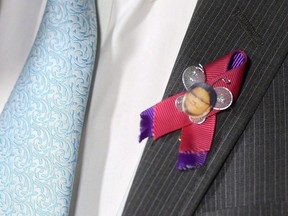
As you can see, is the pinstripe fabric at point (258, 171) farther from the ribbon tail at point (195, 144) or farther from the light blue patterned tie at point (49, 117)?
the light blue patterned tie at point (49, 117)

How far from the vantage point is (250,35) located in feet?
2.29

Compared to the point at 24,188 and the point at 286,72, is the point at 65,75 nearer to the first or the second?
the point at 24,188

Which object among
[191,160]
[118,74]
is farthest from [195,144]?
[118,74]

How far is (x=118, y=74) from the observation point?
0.76 metres

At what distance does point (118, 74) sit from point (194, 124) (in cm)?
16

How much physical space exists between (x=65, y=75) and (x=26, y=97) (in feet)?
0.19

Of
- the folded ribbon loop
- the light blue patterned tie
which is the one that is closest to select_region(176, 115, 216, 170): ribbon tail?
the folded ribbon loop

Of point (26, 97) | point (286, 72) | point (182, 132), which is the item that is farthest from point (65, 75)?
point (286, 72)

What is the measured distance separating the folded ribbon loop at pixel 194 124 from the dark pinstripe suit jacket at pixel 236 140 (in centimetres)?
1

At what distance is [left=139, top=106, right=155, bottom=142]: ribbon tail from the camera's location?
68 cm

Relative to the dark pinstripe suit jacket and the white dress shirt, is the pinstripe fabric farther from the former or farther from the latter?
the white dress shirt

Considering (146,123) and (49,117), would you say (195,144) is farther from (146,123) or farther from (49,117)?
(49,117)

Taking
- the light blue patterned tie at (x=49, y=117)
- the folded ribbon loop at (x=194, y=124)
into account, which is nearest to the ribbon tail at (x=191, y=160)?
the folded ribbon loop at (x=194, y=124)

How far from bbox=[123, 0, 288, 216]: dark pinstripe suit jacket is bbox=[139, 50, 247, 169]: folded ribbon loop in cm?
1
